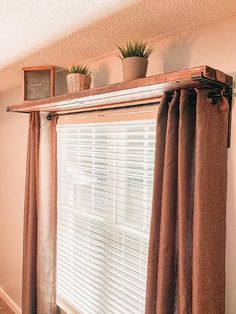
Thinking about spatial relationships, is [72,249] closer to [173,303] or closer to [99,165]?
[99,165]

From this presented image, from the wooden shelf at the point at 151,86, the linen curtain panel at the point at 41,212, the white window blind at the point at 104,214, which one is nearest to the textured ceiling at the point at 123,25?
the wooden shelf at the point at 151,86

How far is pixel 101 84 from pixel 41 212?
109 centimetres

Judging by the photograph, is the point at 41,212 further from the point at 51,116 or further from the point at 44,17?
the point at 44,17

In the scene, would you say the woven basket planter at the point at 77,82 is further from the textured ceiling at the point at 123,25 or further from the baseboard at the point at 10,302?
the baseboard at the point at 10,302

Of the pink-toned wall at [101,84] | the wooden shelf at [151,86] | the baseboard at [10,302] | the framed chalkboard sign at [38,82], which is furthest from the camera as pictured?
the baseboard at [10,302]

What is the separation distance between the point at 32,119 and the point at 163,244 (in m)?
1.51

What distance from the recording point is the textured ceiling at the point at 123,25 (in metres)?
1.12

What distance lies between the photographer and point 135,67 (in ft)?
4.31

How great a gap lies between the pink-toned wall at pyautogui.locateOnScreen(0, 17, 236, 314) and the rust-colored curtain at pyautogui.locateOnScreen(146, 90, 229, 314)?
0.17 feet

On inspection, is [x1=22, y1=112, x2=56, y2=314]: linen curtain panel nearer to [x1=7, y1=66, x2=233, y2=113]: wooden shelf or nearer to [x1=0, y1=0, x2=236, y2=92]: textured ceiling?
[x1=7, y1=66, x2=233, y2=113]: wooden shelf

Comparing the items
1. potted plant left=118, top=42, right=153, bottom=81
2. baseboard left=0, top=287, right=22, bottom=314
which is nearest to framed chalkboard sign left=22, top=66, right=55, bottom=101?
potted plant left=118, top=42, right=153, bottom=81

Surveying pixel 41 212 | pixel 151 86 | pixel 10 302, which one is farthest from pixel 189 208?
pixel 10 302

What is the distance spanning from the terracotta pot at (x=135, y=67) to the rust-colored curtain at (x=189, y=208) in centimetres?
17

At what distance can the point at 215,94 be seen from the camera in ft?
3.86
